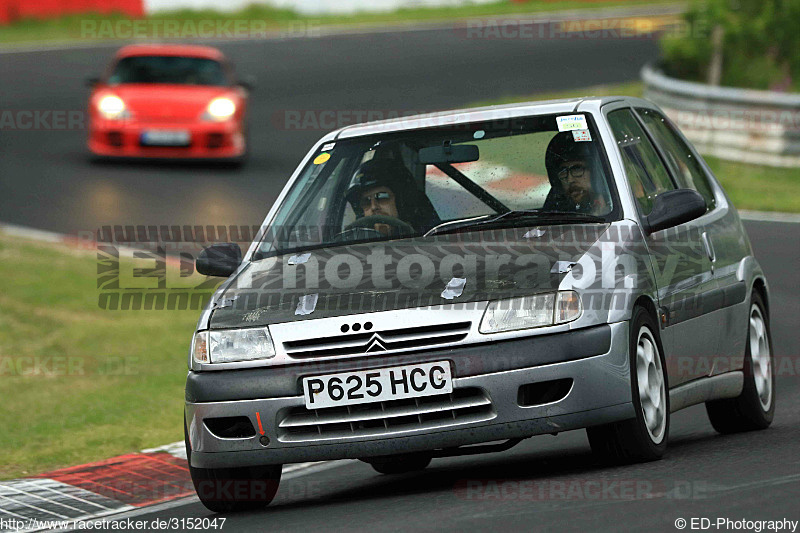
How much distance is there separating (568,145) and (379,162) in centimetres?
95

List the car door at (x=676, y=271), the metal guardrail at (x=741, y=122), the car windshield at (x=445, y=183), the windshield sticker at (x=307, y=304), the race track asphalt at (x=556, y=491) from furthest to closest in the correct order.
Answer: the metal guardrail at (x=741, y=122) < the car windshield at (x=445, y=183) < the car door at (x=676, y=271) < the windshield sticker at (x=307, y=304) < the race track asphalt at (x=556, y=491)

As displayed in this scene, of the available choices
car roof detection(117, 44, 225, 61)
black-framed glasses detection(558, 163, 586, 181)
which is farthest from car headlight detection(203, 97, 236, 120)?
black-framed glasses detection(558, 163, 586, 181)

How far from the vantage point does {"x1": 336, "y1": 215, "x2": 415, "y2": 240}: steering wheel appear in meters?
6.88

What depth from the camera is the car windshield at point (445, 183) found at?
6832mm

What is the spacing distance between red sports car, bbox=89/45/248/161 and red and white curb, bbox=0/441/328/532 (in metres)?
11.5

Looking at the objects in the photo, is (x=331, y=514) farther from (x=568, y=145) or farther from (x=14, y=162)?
(x=14, y=162)

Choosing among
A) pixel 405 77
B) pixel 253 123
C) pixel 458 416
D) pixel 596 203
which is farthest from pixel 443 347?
pixel 405 77

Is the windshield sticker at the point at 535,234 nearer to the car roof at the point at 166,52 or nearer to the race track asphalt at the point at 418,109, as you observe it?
the race track asphalt at the point at 418,109

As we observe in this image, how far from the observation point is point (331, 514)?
5969mm

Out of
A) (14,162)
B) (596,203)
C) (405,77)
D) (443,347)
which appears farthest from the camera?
(405,77)

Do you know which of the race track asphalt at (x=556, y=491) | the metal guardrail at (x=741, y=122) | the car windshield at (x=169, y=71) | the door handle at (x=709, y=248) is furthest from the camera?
the car windshield at (x=169, y=71)

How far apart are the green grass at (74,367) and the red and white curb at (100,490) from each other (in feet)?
1.20

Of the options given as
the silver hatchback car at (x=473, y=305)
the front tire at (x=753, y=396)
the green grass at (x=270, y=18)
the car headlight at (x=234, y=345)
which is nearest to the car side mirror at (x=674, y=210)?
the silver hatchback car at (x=473, y=305)

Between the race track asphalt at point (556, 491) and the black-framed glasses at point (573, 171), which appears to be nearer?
the race track asphalt at point (556, 491)
